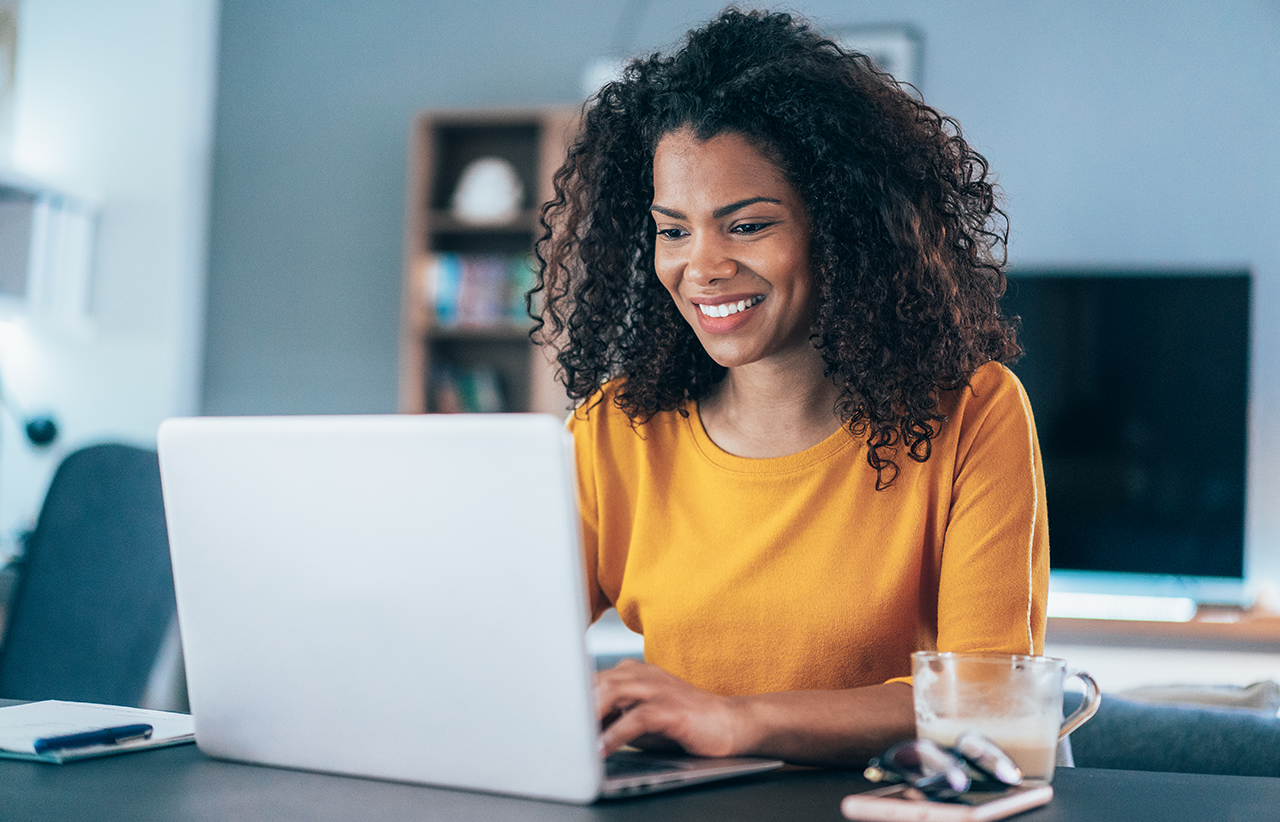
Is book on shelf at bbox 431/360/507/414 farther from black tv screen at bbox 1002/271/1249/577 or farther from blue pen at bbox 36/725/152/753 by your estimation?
blue pen at bbox 36/725/152/753

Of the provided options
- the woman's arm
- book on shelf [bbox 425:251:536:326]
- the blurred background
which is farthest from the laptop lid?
the blurred background

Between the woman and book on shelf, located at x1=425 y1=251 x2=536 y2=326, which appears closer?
the woman

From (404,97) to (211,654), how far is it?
10.7ft

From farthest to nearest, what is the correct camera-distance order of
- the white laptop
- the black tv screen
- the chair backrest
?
the black tv screen < the chair backrest < the white laptop

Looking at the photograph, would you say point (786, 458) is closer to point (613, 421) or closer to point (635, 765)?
point (613, 421)

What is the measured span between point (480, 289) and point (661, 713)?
2.82 meters

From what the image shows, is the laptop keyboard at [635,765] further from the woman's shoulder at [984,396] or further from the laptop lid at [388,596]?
the woman's shoulder at [984,396]

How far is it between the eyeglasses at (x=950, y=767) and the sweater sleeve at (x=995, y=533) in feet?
0.91

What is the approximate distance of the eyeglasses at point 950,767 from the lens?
0.70m

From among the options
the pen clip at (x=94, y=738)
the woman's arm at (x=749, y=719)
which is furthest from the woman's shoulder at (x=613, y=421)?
the pen clip at (x=94, y=738)

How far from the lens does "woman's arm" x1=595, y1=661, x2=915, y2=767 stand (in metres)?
0.79

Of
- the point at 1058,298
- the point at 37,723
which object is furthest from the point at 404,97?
the point at 37,723

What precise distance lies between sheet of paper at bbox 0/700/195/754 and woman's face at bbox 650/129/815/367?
637mm

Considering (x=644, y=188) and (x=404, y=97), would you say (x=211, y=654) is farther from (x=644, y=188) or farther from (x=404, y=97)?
(x=404, y=97)
